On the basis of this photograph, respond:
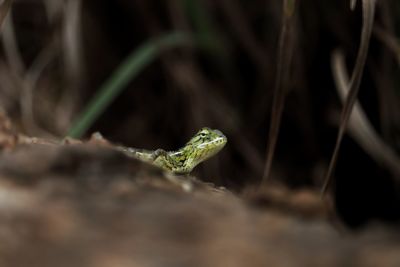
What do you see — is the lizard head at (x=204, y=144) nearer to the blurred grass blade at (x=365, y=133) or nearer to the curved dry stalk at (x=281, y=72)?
the curved dry stalk at (x=281, y=72)

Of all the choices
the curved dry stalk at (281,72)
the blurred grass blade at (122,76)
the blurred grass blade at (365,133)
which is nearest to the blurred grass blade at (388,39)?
the blurred grass blade at (365,133)

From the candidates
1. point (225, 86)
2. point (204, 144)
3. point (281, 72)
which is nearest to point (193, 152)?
point (204, 144)

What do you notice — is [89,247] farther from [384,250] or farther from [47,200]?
[384,250]

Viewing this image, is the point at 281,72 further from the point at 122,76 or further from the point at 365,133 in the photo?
the point at 122,76

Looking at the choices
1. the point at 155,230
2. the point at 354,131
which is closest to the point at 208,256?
the point at 155,230

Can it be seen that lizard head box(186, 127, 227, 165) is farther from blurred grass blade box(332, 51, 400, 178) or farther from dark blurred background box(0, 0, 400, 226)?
dark blurred background box(0, 0, 400, 226)

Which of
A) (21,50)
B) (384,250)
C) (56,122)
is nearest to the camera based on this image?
(384,250)
